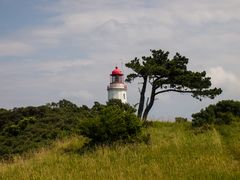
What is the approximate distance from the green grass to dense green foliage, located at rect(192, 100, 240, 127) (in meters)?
2.20

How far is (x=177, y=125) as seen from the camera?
25.4m

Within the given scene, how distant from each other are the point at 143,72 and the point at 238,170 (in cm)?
1675

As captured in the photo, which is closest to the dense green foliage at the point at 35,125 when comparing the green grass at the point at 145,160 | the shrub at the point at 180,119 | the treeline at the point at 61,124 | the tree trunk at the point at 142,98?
the treeline at the point at 61,124

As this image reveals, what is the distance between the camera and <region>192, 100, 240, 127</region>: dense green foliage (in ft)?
77.8

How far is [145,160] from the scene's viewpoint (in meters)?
16.8

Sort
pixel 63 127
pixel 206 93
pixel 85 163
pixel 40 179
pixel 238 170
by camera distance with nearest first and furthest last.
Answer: pixel 238 170, pixel 40 179, pixel 85 163, pixel 63 127, pixel 206 93

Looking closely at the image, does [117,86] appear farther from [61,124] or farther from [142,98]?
[61,124]

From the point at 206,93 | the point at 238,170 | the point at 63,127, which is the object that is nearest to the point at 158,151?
the point at 238,170

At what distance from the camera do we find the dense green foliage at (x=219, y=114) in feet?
77.8

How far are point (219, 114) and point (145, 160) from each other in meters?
8.60

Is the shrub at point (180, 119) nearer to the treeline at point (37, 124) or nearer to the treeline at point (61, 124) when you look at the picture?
the treeline at point (61, 124)

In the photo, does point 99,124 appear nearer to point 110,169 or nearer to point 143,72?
point 110,169

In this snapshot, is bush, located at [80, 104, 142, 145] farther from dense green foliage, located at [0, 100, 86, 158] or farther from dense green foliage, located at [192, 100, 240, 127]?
dense green foliage, located at [192, 100, 240, 127]

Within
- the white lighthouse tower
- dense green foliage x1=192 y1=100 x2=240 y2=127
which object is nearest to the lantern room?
the white lighthouse tower
